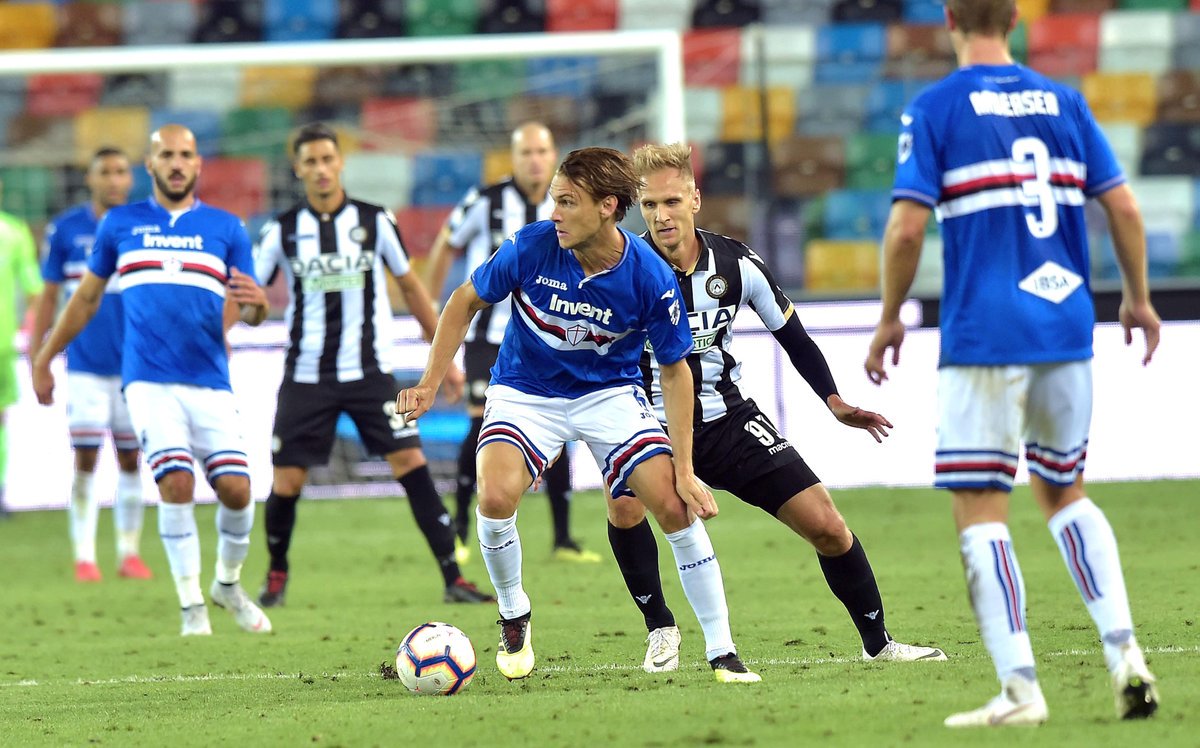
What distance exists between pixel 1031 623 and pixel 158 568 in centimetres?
570

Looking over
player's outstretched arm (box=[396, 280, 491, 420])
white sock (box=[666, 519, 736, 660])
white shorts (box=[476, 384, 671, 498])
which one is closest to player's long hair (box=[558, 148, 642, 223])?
player's outstretched arm (box=[396, 280, 491, 420])

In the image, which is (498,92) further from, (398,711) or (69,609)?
(398,711)

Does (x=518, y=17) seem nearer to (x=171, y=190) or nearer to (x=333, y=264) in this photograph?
(x=333, y=264)

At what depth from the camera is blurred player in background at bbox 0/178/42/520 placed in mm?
11781

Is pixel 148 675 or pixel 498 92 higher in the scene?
pixel 498 92

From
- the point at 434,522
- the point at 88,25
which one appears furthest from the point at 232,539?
the point at 88,25

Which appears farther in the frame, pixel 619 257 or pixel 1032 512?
pixel 1032 512

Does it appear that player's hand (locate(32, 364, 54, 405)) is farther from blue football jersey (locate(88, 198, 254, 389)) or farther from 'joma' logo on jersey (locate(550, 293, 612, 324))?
'joma' logo on jersey (locate(550, 293, 612, 324))

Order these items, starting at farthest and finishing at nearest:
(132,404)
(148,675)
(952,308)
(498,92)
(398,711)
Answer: (498,92)
(132,404)
(148,675)
(398,711)
(952,308)

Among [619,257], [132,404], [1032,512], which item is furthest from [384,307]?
[1032,512]

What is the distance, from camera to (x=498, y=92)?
13828 mm

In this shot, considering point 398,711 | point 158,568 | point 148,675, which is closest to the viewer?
point 398,711

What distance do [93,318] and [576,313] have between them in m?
5.67

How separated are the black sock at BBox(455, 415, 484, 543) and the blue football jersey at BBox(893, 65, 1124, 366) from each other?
5640 millimetres
